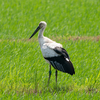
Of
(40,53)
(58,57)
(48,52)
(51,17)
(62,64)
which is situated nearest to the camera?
(62,64)

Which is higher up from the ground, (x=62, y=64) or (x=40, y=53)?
(x=62, y=64)

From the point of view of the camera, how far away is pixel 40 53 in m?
8.32

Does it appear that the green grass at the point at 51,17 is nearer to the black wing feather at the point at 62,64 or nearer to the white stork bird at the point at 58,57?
the white stork bird at the point at 58,57

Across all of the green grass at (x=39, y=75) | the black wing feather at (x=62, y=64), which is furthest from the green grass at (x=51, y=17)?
the black wing feather at (x=62, y=64)

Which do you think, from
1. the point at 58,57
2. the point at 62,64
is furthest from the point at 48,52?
the point at 62,64

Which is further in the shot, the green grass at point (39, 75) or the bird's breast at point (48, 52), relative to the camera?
the bird's breast at point (48, 52)

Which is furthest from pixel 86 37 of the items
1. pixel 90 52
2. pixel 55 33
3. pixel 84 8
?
pixel 84 8

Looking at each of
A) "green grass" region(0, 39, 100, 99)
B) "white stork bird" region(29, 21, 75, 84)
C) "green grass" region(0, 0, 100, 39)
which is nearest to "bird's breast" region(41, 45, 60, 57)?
"white stork bird" region(29, 21, 75, 84)

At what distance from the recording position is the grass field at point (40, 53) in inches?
220

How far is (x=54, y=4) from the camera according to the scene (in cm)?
1623

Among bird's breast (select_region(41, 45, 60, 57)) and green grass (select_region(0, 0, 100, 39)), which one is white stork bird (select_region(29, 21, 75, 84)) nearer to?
bird's breast (select_region(41, 45, 60, 57))

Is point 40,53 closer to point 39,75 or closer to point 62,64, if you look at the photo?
point 39,75

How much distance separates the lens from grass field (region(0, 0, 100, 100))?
5.59 metres

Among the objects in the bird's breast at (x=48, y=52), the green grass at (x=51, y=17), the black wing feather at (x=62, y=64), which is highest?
the bird's breast at (x=48, y=52)
